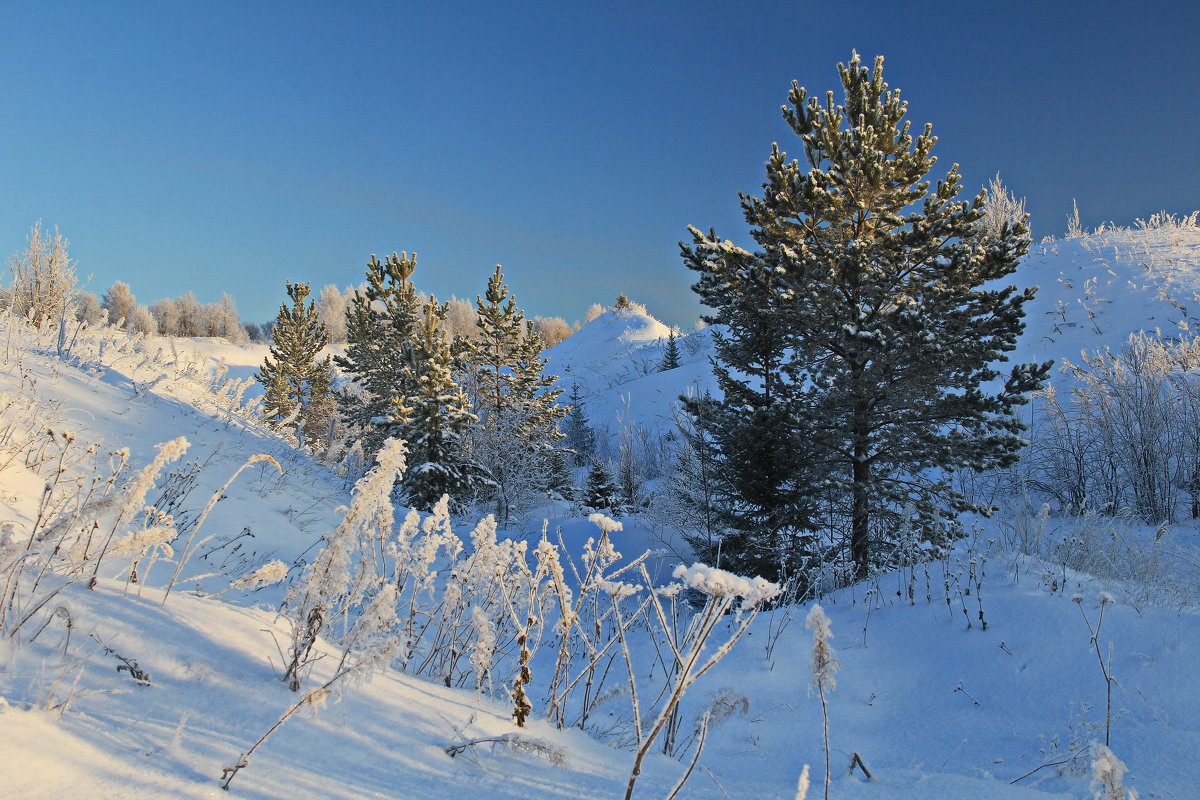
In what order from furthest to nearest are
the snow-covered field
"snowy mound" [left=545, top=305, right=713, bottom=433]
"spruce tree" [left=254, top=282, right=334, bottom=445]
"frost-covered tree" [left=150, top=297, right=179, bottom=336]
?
"frost-covered tree" [left=150, top=297, right=179, bottom=336] < "snowy mound" [left=545, top=305, right=713, bottom=433] < "spruce tree" [left=254, top=282, right=334, bottom=445] < the snow-covered field

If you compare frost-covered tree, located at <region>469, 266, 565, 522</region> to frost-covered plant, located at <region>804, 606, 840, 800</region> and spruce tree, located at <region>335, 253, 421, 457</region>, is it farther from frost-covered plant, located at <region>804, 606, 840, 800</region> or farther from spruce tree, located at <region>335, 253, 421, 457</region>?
frost-covered plant, located at <region>804, 606, 840, 800</region>

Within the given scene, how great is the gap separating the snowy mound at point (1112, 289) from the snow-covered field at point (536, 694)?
61.3ft

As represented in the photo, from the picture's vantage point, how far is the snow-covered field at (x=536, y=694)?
52.2 inches

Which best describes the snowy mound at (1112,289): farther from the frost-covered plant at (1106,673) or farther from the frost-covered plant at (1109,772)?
the frost-covered plant at (1109,772)

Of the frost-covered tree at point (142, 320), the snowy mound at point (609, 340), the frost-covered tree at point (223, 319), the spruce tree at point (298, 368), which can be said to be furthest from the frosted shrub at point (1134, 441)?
the frost-covered tree at point (223, 319)

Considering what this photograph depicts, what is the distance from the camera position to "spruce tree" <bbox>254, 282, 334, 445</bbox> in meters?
28.6

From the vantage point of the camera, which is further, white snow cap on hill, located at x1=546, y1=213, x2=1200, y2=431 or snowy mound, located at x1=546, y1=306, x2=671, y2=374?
snowy mound, located at x1=546, y1=306, x2=671, y2=374

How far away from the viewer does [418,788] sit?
1361 mm

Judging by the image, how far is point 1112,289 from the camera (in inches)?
856

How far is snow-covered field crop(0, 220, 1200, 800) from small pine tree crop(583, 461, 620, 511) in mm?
16407

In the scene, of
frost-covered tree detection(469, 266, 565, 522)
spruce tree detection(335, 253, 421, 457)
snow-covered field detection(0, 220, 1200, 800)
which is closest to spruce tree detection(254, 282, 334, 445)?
spruce tree detection(335, 253, 421, 457)

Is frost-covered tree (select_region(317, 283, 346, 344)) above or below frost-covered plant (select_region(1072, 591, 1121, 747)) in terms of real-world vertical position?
above

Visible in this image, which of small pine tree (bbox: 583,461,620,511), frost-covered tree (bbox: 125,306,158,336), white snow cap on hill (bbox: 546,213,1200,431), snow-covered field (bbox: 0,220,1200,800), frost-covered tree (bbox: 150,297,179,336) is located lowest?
snow-covered field (bbox: 0,220,1200,800)

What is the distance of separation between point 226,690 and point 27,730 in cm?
47
